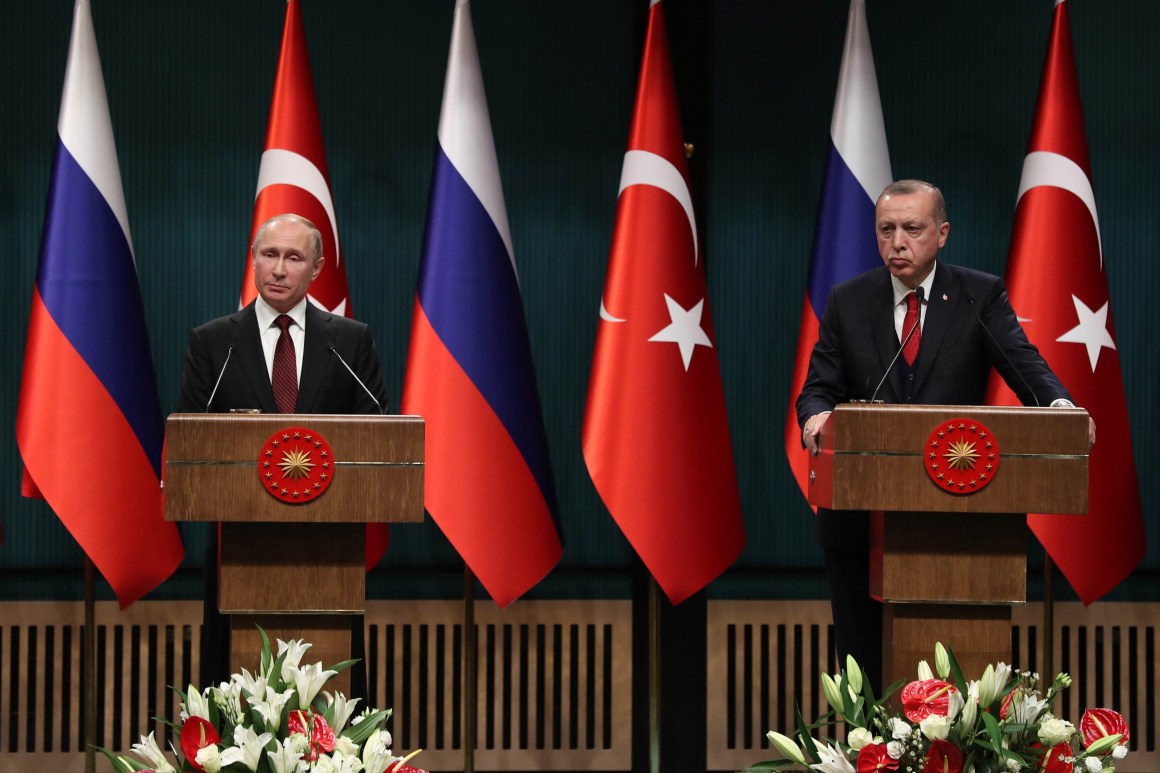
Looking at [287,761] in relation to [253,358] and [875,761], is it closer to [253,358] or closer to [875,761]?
[875,761]

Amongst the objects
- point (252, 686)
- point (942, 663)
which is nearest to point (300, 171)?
point (252, 686)

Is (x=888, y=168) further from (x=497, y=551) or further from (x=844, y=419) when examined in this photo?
(x=844, y=419)

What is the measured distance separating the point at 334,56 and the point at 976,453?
2.95 metres

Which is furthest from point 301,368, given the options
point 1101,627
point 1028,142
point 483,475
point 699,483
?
point 1101,627

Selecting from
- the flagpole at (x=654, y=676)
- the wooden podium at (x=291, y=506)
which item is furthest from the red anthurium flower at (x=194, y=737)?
the flagpole at (x=654, y=676)

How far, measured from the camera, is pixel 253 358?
3037mm

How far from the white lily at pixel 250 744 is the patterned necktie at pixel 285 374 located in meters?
1.10

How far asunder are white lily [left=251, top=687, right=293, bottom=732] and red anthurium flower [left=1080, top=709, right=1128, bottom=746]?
1.29 meters

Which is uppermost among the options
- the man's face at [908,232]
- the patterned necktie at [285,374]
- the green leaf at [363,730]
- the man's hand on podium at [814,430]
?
the man's face at [908,232]

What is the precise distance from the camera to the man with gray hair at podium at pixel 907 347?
287cm

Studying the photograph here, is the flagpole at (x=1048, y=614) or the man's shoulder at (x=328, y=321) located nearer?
the man's shoulder at (x=328, y=321)

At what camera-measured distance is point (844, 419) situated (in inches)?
96.0

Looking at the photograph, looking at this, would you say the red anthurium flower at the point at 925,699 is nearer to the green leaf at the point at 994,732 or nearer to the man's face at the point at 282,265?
the green leaf at the point at 994,732

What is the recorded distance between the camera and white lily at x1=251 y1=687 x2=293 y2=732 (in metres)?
2.06
